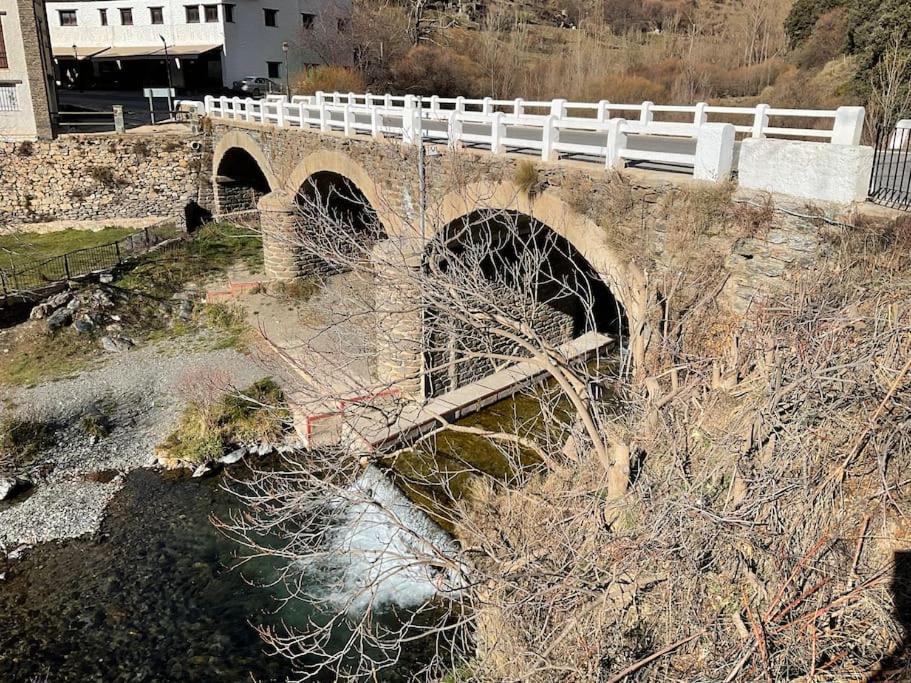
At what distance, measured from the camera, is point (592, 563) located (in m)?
5.90

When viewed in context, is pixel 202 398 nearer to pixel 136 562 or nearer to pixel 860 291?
pixel 136 562

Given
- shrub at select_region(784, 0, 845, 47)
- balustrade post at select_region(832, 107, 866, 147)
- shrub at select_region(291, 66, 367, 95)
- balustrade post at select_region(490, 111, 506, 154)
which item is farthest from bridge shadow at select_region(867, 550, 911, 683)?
shrub at select_region(784, 0, 845, 47)

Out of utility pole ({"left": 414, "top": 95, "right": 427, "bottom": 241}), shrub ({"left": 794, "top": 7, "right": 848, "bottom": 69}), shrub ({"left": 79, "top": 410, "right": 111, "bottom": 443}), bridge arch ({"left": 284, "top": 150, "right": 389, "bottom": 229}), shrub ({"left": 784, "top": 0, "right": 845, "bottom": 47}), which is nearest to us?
utility pole ({"left": 414, "top": 95, "right": 427, "bottom": 241})

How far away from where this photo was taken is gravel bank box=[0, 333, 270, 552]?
1273 centimetres

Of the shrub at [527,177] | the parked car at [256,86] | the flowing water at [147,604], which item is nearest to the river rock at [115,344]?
the flowing water at [147,604]

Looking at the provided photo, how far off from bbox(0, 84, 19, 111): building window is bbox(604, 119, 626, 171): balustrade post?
28.5m

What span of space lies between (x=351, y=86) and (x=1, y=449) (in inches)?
903

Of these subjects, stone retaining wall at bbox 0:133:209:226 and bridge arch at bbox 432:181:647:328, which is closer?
bridge arch at bbox 432:181:647:328

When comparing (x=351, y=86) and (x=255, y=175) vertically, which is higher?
(x=351, y=86)

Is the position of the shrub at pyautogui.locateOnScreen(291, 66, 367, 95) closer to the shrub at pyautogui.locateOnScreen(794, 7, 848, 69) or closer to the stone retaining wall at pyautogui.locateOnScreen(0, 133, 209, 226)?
the stone retaining wall at pyautogui.locateOnScreen(0, 133, 209, 226)

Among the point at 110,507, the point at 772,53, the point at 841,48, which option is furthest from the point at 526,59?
the point at 110,507

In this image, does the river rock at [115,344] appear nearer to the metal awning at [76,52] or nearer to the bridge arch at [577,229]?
the bridge arch at [577,229]

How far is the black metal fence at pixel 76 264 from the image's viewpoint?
829 inches

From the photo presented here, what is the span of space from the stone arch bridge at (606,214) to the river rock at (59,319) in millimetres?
8376
